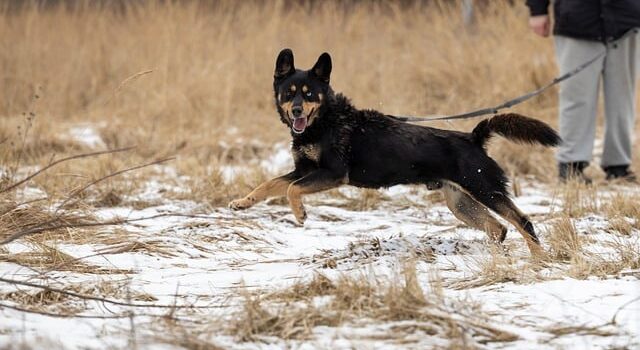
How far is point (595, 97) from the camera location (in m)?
6.79

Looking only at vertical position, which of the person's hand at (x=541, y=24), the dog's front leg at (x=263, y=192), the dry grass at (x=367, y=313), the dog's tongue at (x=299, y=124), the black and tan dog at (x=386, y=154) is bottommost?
the dry grass at (x=367, y=313)

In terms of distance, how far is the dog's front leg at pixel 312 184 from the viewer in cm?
459

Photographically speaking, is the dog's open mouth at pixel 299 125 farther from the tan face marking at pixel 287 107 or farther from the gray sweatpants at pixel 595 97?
the gray sweatpants at pixel 595 97

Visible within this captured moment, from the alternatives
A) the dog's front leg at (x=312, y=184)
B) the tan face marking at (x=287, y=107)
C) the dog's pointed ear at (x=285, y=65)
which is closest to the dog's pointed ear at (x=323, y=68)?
the dog's pointed ear at (x=285, y=65)

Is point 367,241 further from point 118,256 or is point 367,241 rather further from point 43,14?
point 43,14

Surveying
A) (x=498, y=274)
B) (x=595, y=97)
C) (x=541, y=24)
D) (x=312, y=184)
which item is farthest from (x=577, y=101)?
(x=498, y=274)

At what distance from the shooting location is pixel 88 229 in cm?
479

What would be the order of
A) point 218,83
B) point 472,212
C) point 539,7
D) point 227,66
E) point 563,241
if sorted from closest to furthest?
point 563,241
point 472,212
point 539,7
point 218,83
point 227,66

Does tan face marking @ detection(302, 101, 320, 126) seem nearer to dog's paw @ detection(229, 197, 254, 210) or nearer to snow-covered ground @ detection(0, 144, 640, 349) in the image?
dog's paw @ detection(229, 197, 254, 210)

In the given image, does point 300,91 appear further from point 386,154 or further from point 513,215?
point 513,215

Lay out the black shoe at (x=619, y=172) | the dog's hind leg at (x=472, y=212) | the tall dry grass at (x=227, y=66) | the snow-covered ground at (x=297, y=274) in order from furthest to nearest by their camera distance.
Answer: the tall dry grass at (x=227, y=66), the black shoe at (x=619, y=172), the dog's hind leg at (x=472, y=212), the snow-covered ground at (x=297, y=274)

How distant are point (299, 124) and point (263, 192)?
421mm

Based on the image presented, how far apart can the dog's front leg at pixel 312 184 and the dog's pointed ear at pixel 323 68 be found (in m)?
0.62

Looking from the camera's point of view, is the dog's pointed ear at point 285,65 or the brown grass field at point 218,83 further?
the brown grass field at point 218,83
